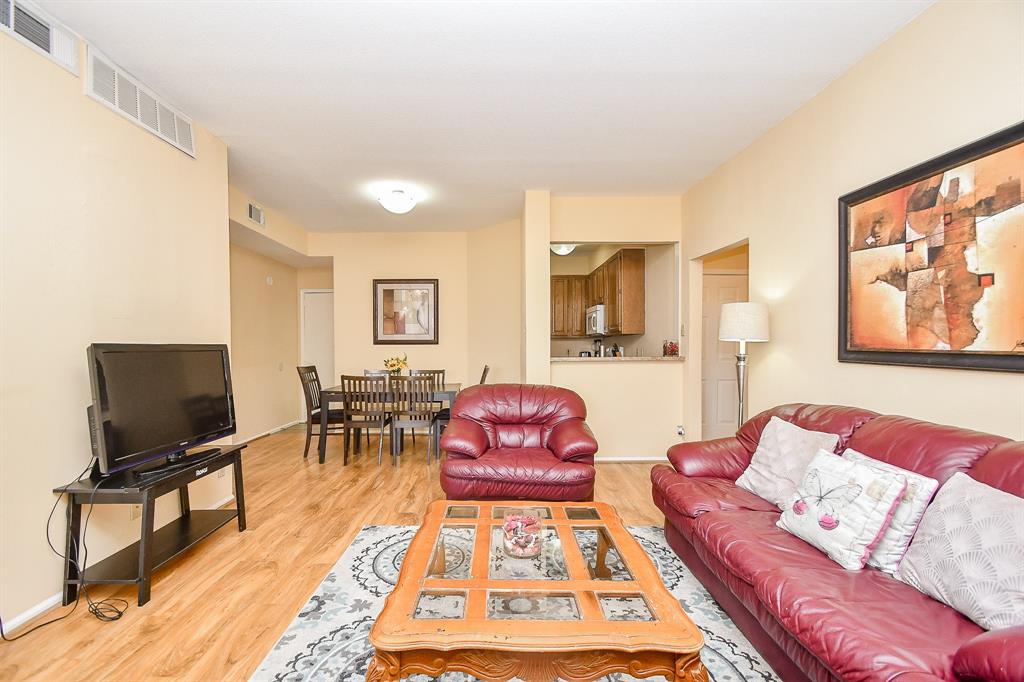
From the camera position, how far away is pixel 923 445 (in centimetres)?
175

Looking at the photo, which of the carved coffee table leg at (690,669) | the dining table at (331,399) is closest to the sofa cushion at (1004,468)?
the carved coffee table leg at (690,669)

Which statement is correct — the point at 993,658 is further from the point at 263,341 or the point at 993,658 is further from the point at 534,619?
the point at 263,341

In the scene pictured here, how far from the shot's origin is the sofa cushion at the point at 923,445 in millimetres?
1619

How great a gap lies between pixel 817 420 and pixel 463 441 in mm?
2161

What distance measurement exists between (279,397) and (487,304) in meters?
3.40

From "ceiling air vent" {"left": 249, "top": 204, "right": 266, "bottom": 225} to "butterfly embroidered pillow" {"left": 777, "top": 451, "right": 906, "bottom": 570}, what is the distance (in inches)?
206

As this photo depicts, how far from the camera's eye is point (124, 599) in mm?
2182

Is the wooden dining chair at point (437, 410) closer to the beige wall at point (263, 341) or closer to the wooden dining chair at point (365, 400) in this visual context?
the wooden dining chair at point (365, 400)

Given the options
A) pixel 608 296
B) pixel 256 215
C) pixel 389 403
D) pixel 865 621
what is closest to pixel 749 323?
pixel 865 621

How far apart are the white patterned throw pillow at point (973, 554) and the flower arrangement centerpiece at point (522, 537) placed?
1273mm

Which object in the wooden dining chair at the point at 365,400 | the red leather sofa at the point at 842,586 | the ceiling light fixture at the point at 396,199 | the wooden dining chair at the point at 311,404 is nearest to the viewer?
the red leather sofa at the point at 842,586

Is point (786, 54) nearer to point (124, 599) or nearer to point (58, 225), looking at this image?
point (58, 225)

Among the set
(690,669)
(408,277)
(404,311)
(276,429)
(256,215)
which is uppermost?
(256,215)

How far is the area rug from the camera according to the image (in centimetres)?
168
